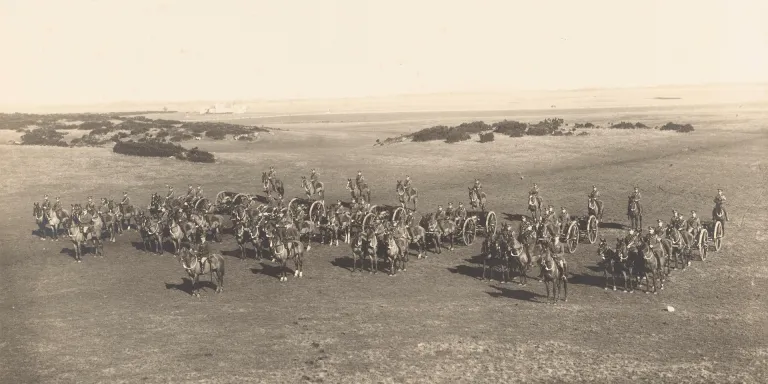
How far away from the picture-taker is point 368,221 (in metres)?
27.2

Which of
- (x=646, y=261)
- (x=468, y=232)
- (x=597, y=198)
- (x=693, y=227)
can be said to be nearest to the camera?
(x=646, y=261)

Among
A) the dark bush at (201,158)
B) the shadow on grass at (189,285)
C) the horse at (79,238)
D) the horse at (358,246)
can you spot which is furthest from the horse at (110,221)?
the dark bush at (201,158)

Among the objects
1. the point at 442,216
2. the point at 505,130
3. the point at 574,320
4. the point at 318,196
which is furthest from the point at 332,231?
the point at 505,130

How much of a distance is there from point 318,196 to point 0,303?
63.4 feet

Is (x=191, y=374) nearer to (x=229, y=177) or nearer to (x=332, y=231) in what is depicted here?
(x=332, y=231)

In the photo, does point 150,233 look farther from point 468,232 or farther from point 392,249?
point 468,232

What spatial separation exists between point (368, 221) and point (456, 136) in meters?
34.6

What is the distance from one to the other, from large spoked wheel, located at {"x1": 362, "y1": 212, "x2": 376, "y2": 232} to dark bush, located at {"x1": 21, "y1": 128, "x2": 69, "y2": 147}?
44.0m

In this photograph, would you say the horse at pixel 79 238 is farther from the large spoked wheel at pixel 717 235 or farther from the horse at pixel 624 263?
the large spoked wheel at pixel 717 235

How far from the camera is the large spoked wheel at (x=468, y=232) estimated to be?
27531 millimetres

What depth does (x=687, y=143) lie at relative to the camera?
55.0 metres

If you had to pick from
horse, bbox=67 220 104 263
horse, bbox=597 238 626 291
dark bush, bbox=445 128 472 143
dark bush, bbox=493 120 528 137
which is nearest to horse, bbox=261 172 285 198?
horse, bbox=67 220 104 263

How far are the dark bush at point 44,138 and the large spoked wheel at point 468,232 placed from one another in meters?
47.1

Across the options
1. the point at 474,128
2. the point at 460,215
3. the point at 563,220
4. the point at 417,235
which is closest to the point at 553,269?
the point at 417,235
